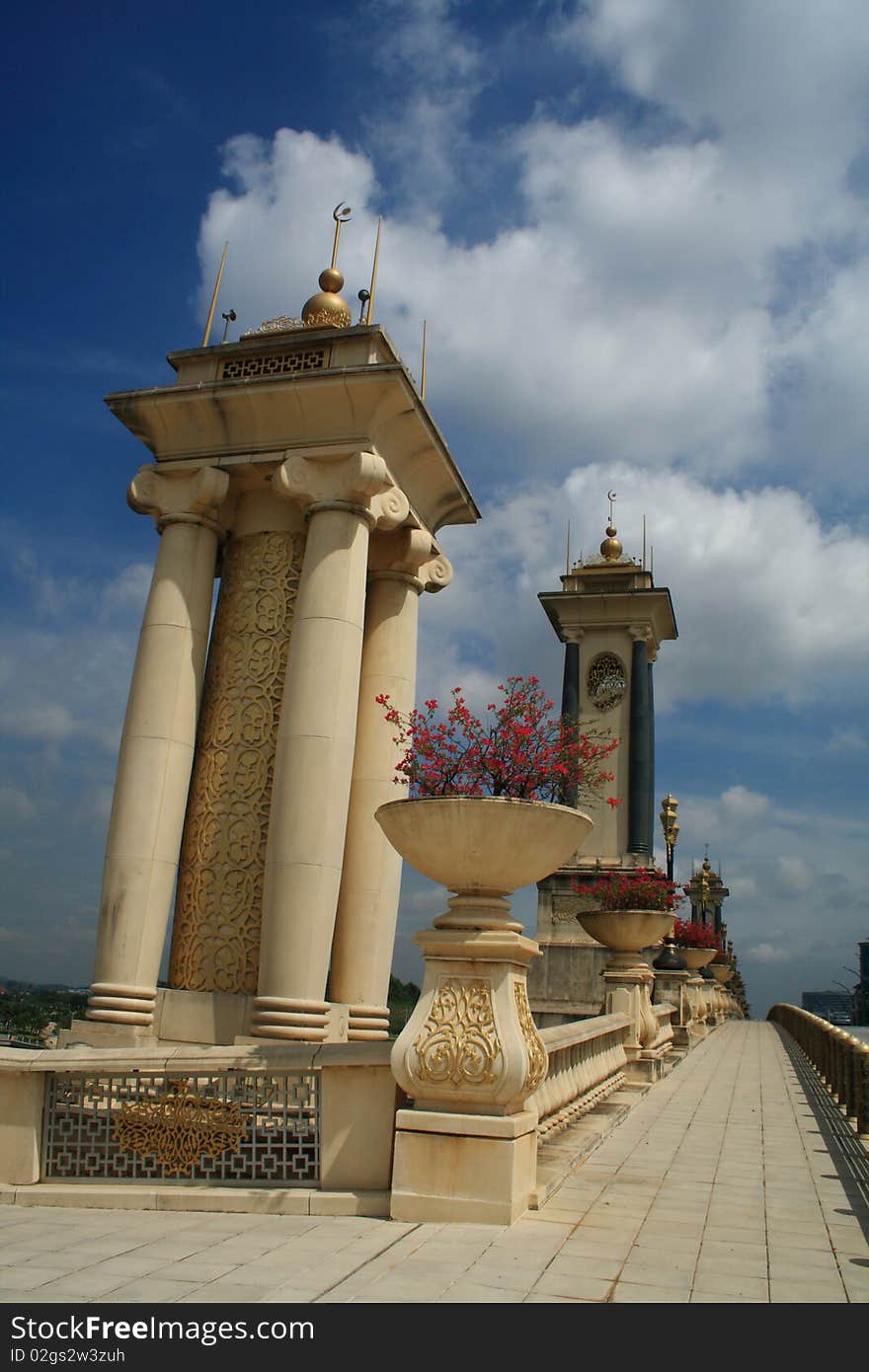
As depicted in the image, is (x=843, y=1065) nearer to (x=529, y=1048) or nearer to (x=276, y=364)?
(x=529, y=1048)

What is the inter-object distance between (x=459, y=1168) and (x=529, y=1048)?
780mm

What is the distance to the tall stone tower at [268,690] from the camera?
9.85m

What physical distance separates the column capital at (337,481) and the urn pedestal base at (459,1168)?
6696 millimetres

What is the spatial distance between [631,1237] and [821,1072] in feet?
44.2

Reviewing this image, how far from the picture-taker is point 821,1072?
17.1 m

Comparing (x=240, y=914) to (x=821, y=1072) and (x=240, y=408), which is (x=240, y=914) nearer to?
(x=240, y=408)

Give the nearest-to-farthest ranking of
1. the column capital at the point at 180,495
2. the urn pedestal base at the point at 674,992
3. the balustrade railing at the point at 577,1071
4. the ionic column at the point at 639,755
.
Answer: the balustrade railing at the point at 577,1071, the column capital at the point at 180,495, the urn pedestal base at the point at 674,992, the ionic column at the point at 639,755

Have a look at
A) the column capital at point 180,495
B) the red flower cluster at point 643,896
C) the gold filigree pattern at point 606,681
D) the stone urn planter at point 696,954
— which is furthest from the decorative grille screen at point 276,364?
the gold filigree pattern at point 606,681

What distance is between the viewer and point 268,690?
433 inches

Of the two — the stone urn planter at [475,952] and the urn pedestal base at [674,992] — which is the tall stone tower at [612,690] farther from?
the stone urn planter at [475,952]

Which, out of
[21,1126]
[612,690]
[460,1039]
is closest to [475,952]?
[460,1039]

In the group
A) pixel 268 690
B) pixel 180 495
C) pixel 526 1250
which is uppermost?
pixel 180 495

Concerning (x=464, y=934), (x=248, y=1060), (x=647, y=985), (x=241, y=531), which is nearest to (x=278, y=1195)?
(x=248, y=1060)

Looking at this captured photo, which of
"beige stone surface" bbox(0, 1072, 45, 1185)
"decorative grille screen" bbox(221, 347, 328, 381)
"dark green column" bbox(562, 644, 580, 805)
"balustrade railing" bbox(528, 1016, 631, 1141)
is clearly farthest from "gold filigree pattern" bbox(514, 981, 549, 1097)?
"dark green column" bbox(562, 644, 580, 805)
